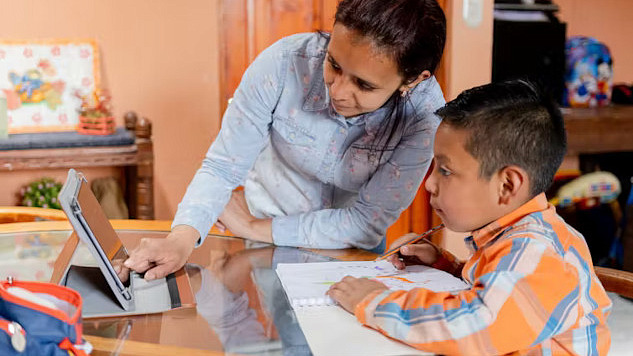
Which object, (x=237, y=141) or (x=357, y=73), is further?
(x=237, y=141)

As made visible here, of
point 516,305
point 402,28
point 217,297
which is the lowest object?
point 217,297

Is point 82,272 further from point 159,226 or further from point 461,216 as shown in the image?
point 461,216

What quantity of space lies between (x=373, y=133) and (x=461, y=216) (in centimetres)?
45

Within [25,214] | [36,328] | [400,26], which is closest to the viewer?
[36,328]

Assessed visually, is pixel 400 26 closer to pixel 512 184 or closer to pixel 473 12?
pixel 512 184

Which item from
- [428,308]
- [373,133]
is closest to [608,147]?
[373,133]

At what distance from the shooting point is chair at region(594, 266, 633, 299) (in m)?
1.58

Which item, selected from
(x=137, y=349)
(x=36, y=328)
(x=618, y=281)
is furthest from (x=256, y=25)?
(x=36, y=328)

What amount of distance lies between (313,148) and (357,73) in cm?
37

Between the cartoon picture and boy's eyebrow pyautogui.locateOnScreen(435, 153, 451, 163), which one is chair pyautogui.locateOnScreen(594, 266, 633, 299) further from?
the cartoon picture

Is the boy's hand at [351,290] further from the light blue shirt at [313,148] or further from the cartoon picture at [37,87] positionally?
the cartoon picture at [37,87]

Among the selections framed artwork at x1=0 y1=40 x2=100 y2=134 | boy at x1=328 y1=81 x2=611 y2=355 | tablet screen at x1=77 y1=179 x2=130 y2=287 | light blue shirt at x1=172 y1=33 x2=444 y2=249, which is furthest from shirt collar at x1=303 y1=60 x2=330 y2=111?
framed artwork at x1=0 y1=40 x2=100 y2=134

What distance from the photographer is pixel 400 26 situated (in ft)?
4.32

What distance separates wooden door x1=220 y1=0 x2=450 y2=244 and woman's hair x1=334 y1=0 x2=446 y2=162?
225cm
